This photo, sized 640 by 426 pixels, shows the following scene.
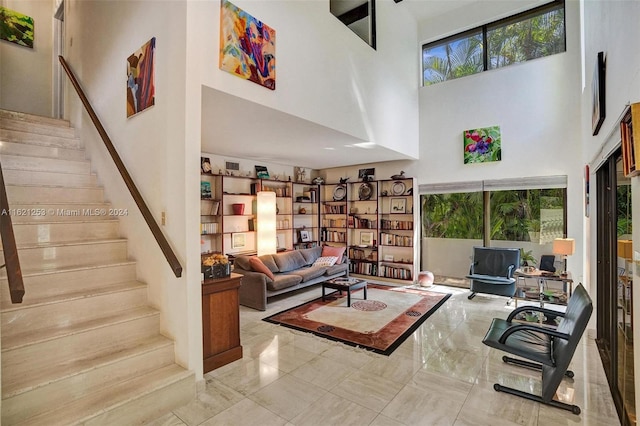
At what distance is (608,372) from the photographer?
9.46ft

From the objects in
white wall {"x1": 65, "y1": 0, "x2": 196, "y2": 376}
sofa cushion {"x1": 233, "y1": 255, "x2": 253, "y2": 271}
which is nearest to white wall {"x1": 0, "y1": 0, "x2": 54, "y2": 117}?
white wall {"x1": 65, "y1": 0, "x2": 196, "y2": 376}

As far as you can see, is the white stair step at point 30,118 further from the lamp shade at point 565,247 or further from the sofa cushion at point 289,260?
the lamp shade at point 565,247

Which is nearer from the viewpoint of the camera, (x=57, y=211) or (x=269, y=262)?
(x=57, y=211)

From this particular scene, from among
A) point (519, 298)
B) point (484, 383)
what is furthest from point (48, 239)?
point (519, 298)

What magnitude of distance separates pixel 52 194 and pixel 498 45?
7533 millimetres

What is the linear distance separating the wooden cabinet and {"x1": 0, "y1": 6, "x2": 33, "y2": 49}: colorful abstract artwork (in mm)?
5726

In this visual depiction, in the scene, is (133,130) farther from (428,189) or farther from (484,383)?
(428,189)

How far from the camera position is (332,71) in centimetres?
419

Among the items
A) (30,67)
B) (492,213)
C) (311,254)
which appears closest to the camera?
(30,67)

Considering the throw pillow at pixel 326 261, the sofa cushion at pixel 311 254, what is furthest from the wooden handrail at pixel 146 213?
the throw pillow at pixel 326 261

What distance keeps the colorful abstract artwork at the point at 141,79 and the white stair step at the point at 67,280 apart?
152cm

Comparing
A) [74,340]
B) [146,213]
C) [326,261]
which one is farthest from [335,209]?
[74,340]

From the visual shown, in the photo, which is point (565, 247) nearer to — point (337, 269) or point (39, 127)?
point (337, 269)

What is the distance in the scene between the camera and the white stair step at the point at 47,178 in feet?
10.8
